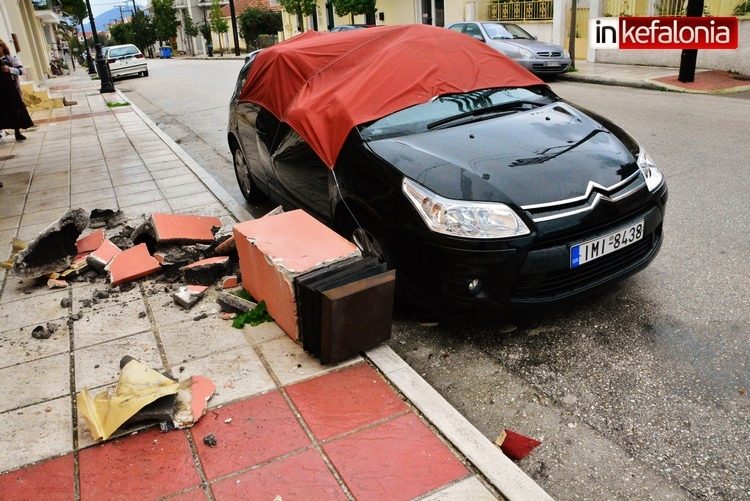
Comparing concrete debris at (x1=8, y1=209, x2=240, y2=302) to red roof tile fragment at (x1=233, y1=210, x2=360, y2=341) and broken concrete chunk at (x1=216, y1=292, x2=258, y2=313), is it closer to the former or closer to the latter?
broken concrete chunk at (x1=216, y1=292, x2=258, y2=313)

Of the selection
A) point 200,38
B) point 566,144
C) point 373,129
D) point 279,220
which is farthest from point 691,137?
point 200,38

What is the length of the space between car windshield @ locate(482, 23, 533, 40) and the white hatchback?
19.7 meters

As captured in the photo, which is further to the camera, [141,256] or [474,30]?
[474,30]

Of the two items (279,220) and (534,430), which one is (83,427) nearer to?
(279,220)

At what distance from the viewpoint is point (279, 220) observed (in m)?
4.19

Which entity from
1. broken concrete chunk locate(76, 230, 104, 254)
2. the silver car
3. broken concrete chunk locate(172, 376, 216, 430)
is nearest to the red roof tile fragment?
broken concrete chunk locate(172, 376, 216, 430)

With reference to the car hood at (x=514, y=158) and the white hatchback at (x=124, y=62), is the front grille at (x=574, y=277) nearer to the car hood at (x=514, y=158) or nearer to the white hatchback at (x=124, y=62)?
the car hood at (x=514, y=158)

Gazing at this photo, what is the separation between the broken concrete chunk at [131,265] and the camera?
4613mm

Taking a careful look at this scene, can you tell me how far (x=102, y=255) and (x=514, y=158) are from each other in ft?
10.8

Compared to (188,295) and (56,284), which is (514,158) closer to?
(188,295)

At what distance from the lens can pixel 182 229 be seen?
201 inches

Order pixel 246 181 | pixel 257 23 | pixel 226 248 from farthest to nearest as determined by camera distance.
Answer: pixel 257 23 < pixel 246 181 < pixel 226 248

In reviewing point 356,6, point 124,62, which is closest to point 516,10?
point 356,6

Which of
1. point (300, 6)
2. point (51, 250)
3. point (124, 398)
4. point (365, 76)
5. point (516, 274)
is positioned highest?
point (300, 6)
